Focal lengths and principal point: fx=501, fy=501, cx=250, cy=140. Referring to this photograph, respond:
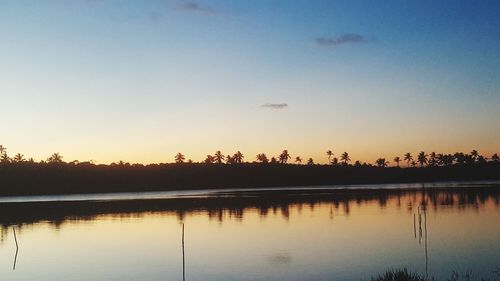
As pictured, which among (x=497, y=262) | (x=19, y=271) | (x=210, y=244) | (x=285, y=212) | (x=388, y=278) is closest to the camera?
(x=388, y=278)

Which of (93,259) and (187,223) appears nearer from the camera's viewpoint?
(93,259)

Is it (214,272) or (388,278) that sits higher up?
(388,278)

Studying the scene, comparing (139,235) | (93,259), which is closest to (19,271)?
(93,259)

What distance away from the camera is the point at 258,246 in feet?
172

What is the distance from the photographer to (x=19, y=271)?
44.1m

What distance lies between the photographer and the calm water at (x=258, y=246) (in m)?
39.3

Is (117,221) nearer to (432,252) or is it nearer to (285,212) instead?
(285,212)

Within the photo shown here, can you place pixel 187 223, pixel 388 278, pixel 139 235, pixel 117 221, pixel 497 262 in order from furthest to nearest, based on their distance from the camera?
pixel 117 221 < pixel 187 223 < pixel 139 235 < pixel 497 262 < pixel 388 278

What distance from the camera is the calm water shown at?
3932 centimetres

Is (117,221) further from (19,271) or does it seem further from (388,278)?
(388,278)

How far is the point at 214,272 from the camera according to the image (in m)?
39.7

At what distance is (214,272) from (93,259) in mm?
15736

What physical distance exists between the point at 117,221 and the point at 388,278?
216 ft

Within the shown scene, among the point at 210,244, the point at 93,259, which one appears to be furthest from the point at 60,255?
the point at 210,244
